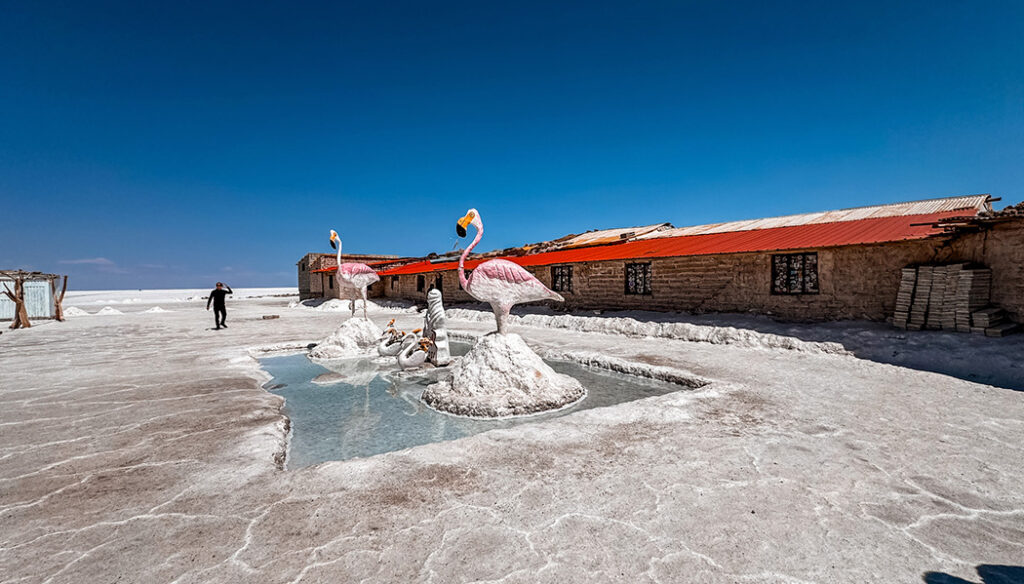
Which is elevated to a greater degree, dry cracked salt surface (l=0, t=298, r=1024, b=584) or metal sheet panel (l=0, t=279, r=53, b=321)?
metal sheet panel (l=0, t=279, r=53, b=321)

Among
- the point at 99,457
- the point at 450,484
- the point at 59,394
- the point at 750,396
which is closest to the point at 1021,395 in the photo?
the point at 750,396

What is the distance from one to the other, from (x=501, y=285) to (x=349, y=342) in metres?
5.20

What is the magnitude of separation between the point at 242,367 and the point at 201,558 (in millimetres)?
6353

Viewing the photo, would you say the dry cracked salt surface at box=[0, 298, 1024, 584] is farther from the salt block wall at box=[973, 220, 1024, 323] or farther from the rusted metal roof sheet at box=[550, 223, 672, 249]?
the rusted metal roof sheet at box=[550, 223, 672, 249]

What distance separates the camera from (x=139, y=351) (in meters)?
9.84

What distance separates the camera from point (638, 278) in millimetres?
14750

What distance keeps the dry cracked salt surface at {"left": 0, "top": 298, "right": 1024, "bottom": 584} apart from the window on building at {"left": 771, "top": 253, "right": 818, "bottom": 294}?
19.1 feet

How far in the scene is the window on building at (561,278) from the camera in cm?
1724

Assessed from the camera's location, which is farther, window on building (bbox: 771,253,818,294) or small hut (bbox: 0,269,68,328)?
small hut (bbox: 0,269,68,328)

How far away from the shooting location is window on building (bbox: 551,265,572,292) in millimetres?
17241

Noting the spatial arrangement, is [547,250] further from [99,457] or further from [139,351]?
[99,457]

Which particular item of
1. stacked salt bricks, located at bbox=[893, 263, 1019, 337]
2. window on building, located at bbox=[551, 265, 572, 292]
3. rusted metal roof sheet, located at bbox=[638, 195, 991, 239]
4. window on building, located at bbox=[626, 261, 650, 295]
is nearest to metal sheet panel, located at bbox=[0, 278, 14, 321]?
window on building, located at bbox=[551, 265, 572, 292]

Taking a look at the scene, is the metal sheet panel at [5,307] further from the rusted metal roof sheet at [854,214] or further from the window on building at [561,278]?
the rusted metal roof sheet at [854,214]

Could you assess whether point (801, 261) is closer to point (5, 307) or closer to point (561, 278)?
→ point (561, 278)
